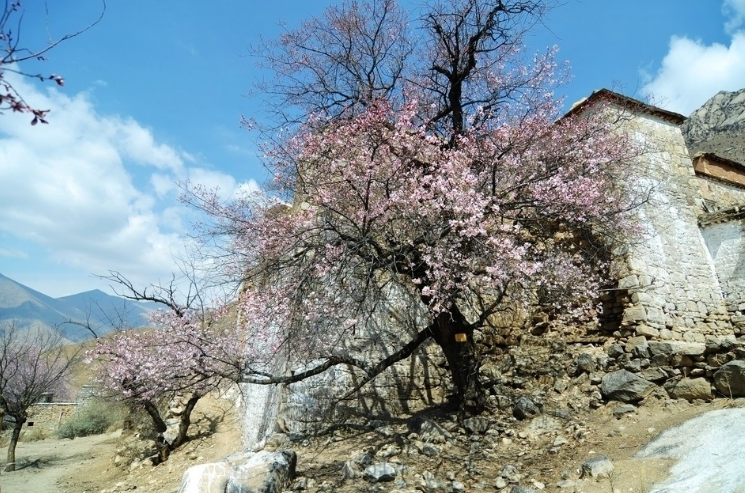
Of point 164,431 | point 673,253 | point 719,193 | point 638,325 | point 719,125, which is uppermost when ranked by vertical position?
point 719,125

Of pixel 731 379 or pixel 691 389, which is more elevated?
pixel 731 379

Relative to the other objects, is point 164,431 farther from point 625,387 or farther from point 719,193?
point 719,193

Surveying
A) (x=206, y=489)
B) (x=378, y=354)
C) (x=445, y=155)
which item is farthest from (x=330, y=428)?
(x=445, y=155)

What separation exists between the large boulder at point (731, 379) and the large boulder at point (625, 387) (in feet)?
2.54

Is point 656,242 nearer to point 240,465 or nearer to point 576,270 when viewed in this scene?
point 576,270

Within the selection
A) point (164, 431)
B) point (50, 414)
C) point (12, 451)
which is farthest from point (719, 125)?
point (50, 414)

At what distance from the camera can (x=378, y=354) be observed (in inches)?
319

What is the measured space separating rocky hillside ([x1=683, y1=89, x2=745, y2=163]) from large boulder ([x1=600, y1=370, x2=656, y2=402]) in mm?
33739

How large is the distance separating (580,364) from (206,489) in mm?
5921

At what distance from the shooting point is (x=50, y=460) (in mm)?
15312

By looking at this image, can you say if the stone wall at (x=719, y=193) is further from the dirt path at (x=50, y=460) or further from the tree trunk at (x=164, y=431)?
the dirt path at (x=50, y=460)

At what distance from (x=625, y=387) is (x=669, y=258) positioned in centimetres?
435

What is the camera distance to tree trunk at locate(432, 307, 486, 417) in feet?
22.0

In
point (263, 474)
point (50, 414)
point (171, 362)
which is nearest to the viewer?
point (263, 474)
